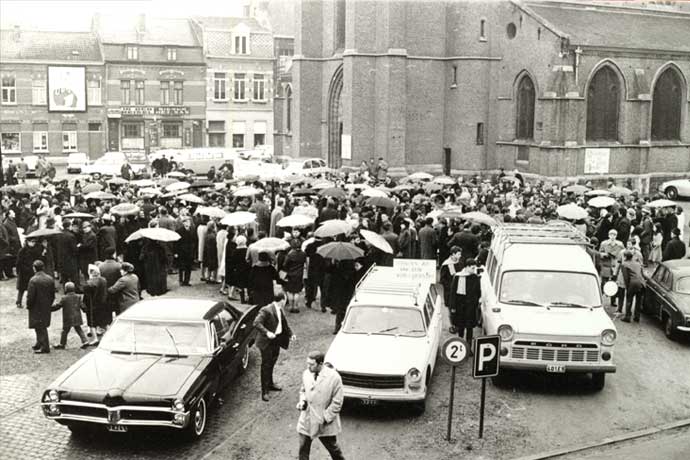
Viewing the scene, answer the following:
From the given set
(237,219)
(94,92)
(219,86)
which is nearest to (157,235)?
(237,219)

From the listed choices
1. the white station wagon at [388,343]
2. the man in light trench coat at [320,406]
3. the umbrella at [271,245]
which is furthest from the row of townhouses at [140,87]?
the man in light trench coat at [320,406]

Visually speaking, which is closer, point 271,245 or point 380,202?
point 271,245

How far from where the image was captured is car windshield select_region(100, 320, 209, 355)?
10.7 meters

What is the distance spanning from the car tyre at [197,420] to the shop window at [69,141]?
48869 millimetres

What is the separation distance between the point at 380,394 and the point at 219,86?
5196 cm

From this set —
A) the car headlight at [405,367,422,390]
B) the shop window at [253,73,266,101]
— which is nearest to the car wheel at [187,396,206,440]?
the car headlight at [405,367,422,390]

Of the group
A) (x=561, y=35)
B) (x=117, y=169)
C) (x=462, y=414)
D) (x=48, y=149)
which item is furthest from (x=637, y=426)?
(x=48, y=149)

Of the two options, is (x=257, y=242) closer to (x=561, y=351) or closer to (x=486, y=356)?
(x=561, y=351)

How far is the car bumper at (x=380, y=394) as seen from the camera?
1067 centimetres

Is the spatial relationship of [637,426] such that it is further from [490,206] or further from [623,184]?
[623,184]

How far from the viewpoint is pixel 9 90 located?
53.6 metres

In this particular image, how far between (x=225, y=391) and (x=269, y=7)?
231 ft

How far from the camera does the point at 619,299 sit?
1688cm

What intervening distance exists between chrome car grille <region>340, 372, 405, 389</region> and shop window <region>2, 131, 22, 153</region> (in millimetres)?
48748
